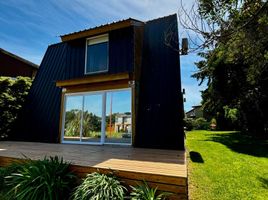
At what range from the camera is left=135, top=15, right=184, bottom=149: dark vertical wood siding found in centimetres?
657

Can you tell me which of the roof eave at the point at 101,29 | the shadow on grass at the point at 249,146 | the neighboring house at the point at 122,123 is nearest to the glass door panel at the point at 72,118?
the neighboring house at the point at 122,123

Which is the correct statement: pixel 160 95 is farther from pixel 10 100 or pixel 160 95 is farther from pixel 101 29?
pixel 10 100

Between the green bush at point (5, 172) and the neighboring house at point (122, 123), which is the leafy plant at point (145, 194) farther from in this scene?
the neighboring house at point (122, 123)

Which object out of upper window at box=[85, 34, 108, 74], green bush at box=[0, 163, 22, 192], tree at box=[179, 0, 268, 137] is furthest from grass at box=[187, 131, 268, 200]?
upper window at box=[85, 34, 108, 74]

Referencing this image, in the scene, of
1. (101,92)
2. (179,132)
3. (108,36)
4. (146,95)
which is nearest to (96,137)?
(101,92)

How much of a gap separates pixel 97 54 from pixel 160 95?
128 inches

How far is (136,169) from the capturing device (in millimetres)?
3504

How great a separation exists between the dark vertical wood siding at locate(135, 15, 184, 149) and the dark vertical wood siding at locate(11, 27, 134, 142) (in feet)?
2.83

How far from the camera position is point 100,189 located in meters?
3.09

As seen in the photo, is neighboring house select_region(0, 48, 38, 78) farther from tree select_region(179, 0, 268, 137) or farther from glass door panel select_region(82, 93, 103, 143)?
tree select_region(179, 0, 268, 137)

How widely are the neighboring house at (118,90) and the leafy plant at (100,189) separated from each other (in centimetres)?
345

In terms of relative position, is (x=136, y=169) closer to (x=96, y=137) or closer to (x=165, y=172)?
(x=165, y=172)

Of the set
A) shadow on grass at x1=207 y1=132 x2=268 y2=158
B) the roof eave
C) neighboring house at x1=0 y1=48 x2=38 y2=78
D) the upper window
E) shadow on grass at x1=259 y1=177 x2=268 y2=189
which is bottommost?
shadow on grass at x1=259 y1=177 x2=268 y2=189

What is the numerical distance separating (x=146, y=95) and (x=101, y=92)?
70.8 inches
